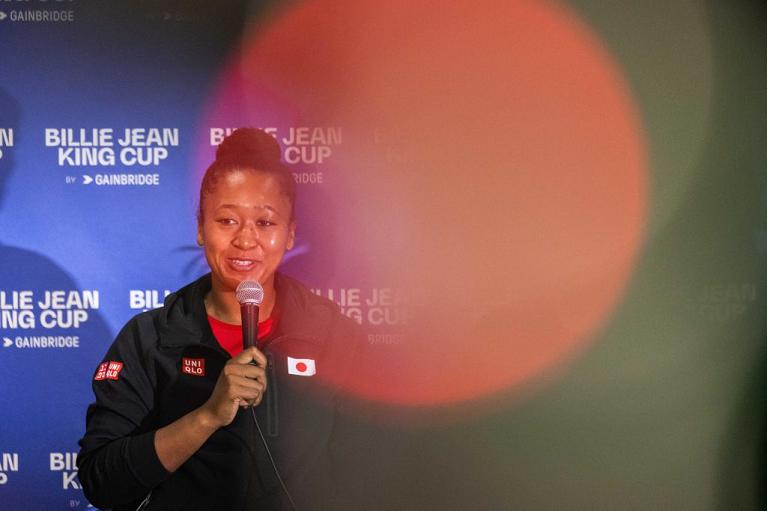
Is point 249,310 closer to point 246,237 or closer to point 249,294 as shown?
point 249,294

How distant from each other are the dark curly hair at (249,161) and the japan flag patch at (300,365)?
0.37m

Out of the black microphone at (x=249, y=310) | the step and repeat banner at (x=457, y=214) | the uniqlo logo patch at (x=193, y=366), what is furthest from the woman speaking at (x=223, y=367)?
the step and repeat banner at (x=457, y=214)

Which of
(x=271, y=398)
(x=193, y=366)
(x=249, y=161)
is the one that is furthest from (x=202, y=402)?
(x=249, y=161)

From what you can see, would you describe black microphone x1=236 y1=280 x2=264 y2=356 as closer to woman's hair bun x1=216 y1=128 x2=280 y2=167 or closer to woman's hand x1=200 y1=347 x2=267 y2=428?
woman's hand x1=200 y1=347 x2=267 y2=428

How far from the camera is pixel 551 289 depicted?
2328 millimetres

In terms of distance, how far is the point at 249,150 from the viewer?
185 cm

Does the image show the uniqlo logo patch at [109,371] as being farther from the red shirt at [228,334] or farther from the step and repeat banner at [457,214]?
the step and repeat banner at [457,214]

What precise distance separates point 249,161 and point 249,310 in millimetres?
480

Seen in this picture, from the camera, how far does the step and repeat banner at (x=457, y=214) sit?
7.52 feet

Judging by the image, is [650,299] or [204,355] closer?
[204,355]

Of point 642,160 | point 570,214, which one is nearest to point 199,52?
point 570,214

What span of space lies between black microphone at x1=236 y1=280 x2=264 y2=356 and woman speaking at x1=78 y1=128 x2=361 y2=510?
0.74ft

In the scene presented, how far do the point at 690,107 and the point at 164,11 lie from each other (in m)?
1.70

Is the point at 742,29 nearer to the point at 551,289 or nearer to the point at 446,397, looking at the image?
the point at 551,289
